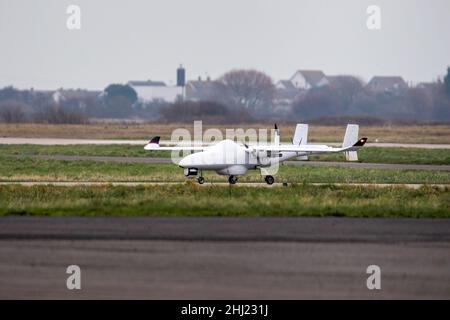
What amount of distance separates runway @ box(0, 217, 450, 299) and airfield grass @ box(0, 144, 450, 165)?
32.8m

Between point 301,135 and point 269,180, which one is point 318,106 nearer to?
point 301,135

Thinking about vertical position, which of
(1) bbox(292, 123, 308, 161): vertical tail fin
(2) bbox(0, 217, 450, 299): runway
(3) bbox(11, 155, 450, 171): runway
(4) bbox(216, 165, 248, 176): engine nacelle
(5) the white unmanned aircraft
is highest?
(1) bbox(292, 123, 308, 161): vertical tail fin

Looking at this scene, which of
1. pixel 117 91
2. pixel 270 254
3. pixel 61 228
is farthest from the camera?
pixel 117 91

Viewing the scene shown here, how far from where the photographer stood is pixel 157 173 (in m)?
45.6

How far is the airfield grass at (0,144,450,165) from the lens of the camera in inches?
2319

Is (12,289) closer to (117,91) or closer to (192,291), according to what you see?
(192,291)

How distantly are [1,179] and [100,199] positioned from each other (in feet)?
38.8

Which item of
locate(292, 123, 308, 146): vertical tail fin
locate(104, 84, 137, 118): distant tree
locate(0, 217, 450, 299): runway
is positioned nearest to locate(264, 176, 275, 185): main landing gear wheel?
locate(292, 123, 308, 146): vertical tail fin

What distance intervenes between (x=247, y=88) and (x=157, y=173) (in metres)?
116

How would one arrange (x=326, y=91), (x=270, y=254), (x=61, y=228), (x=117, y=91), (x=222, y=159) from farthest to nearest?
(x=117, y=91) < (x=326, y=91) < (x=222, y=159) < (x=61, y=228) < (x=270, y=254)

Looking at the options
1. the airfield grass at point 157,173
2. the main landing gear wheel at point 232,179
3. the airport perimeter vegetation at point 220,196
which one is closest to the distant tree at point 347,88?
the airfield grass at point 157,173

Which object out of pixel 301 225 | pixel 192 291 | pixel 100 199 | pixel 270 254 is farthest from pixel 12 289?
pixel 100 199

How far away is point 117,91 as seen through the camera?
197750mm

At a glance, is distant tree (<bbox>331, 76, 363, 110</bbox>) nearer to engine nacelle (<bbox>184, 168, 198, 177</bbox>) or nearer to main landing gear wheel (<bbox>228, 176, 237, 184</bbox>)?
main landing gear wheel (<bbox>228, 176, 237, 184</bbox>)
